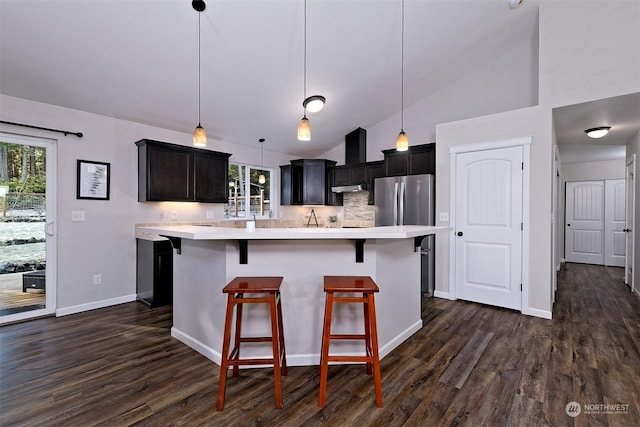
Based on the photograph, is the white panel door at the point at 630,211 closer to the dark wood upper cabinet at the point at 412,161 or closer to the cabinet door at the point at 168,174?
the dark wood upper cabinet at the point at 412,161

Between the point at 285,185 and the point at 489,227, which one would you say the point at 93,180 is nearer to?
the point at 285,185

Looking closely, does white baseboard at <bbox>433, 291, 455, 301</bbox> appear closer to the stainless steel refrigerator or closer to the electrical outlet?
the stainless steel refrigerator

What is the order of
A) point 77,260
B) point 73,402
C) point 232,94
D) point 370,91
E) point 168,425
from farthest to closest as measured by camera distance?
point 370,91, point 232,94, point 77,260, point 73,402, point 168,425

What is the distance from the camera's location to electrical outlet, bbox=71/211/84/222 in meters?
3.49

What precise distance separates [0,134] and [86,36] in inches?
60.3

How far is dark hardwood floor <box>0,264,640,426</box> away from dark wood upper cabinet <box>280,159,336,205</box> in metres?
3.36

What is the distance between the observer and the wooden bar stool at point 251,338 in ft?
6.05

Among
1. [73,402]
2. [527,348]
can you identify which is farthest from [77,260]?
[527,348]

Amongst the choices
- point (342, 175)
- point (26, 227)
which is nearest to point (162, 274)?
point (26, 227)

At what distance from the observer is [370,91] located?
4.51 meters

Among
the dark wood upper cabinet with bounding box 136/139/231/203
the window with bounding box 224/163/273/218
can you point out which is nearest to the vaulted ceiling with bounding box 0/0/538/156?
the dark wood upper cabinet with bounding box 136/139/231/203

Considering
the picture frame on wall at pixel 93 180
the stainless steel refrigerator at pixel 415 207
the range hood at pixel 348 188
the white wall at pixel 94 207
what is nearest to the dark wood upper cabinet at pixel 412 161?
the stainless steel refrigerator at pixel 415 207

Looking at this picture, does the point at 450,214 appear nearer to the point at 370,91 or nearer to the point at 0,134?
the point at 370,91

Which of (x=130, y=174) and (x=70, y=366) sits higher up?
(x=130, y=174)
